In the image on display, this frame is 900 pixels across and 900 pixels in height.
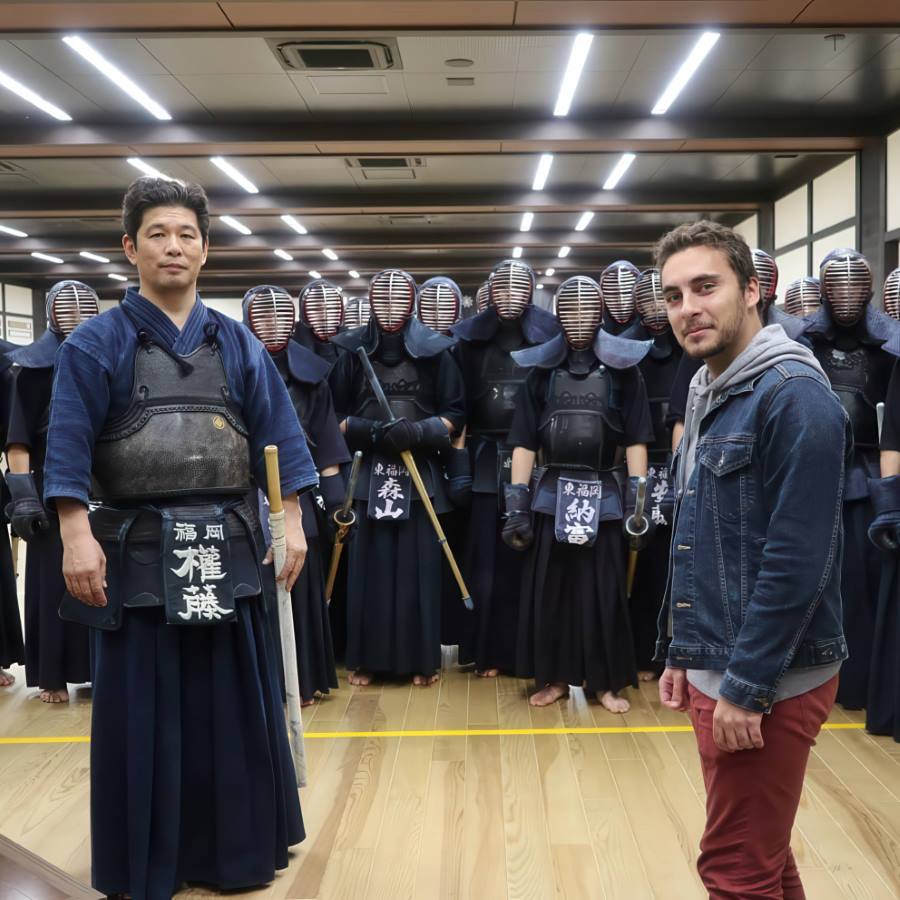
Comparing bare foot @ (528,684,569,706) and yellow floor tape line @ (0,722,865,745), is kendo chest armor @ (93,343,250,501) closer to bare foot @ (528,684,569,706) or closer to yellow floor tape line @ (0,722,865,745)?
yellow floor tape line @ (0,722,865,745)

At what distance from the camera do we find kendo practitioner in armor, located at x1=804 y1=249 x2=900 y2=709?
395 centimetres

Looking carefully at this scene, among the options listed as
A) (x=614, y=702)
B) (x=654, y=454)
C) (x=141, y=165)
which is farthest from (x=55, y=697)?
(x=141, y=165)

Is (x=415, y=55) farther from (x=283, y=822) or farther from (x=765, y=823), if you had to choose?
(x=765, y=823)

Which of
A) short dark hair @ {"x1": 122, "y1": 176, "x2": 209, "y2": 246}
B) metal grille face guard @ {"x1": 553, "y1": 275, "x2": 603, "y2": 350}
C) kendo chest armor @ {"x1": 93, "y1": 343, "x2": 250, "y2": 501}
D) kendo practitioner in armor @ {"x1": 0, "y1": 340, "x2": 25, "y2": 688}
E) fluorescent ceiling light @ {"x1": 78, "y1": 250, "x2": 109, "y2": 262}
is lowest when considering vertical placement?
kendo practitioner in armor @ {"x1": 0, "y1": 340, "x2": 25, "y2": 688}

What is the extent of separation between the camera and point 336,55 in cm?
755

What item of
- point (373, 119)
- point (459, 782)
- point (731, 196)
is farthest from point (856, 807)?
point (731, 196)

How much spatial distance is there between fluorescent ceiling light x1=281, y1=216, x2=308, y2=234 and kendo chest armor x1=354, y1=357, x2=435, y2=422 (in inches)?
378

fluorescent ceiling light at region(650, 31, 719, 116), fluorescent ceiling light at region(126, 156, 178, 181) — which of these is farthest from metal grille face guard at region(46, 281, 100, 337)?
fluorescent ceiling light at region(126, 156, 178, 181)

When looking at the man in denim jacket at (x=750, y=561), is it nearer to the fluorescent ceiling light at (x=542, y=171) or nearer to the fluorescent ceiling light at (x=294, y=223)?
the fluorescent ceiling light at (x=542, y=171)

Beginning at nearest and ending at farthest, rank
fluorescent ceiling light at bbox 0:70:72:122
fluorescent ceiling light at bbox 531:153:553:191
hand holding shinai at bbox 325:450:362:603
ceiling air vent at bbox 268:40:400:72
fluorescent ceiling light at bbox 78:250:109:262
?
1. hand holding shinai at bbox 325:450:362:603
2. ceiling air vent at bbox 268:40:400:72
3. fluorescent ceiling light at bbox 0:70:72:122
4. fluorescent ceiling light at bbox 531:153:553:191
5. fluorescent ceiling light at bbox 78:250:109:262

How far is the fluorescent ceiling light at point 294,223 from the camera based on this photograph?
1360 cm

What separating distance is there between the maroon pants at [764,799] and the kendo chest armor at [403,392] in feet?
9.62

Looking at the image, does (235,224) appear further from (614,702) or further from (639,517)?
(614,702)

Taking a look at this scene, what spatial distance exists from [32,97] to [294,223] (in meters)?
5.68
